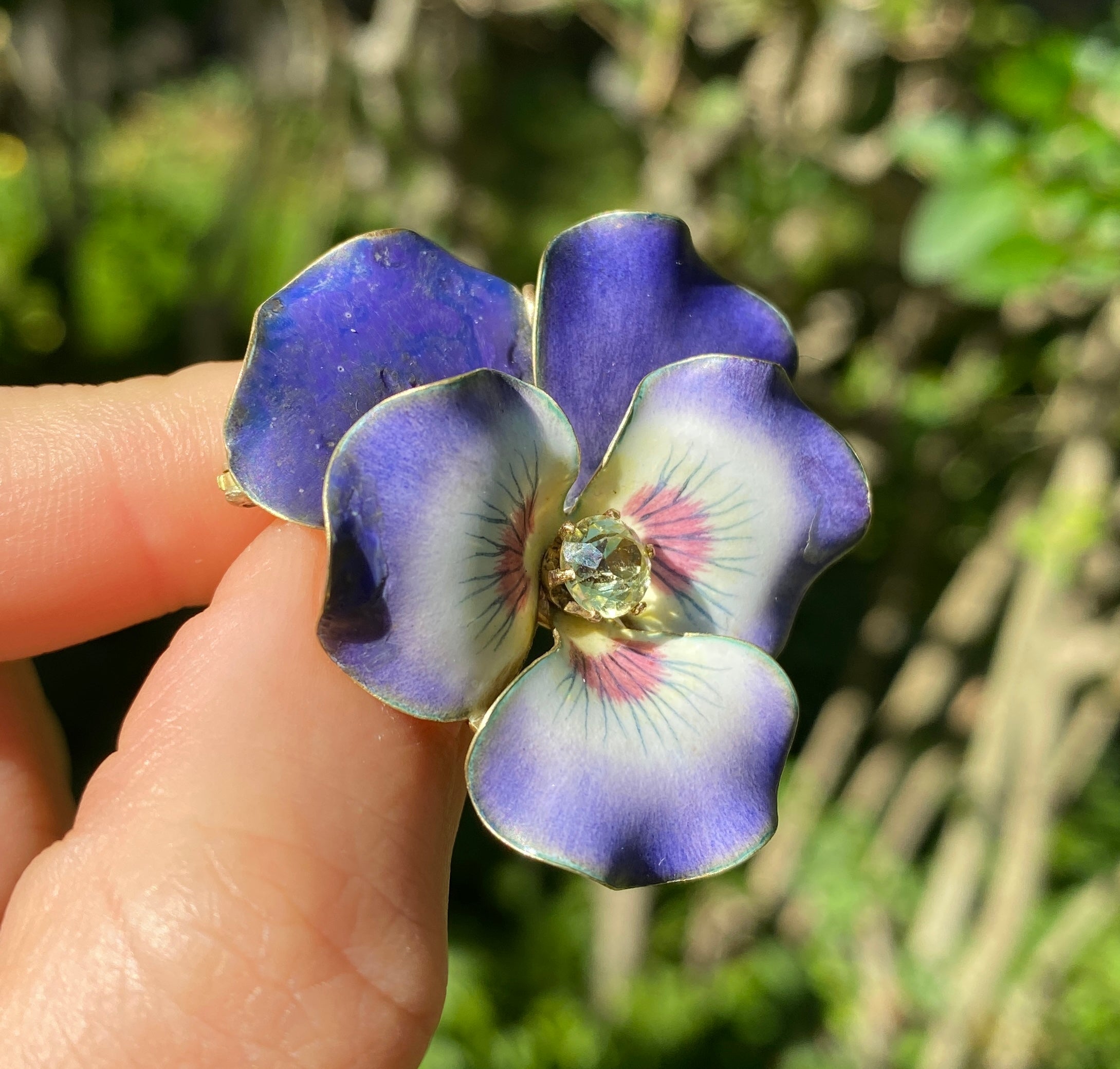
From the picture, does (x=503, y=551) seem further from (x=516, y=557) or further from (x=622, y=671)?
(x=622, y=671)

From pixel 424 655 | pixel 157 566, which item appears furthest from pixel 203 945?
pixel 157 566

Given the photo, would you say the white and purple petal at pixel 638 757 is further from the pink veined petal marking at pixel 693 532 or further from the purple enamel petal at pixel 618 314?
the purple enamel petal at pixel 618 314

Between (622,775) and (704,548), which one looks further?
(704,548)

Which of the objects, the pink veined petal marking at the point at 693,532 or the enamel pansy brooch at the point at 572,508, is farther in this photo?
the pink veined petal marking at the point at 693,532

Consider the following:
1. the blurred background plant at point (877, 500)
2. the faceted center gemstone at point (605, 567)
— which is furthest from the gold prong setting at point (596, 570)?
the blurred background plant at point (877, 500)

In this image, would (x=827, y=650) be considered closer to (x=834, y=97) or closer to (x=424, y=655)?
(x=834, y=97)

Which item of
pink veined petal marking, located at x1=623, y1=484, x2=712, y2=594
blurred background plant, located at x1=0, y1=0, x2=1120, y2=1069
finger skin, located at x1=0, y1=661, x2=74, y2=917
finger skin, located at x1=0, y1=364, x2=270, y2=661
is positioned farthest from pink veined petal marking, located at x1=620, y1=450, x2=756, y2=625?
finger skin, located at x1=0, y1=661, x2=74, y2=917
